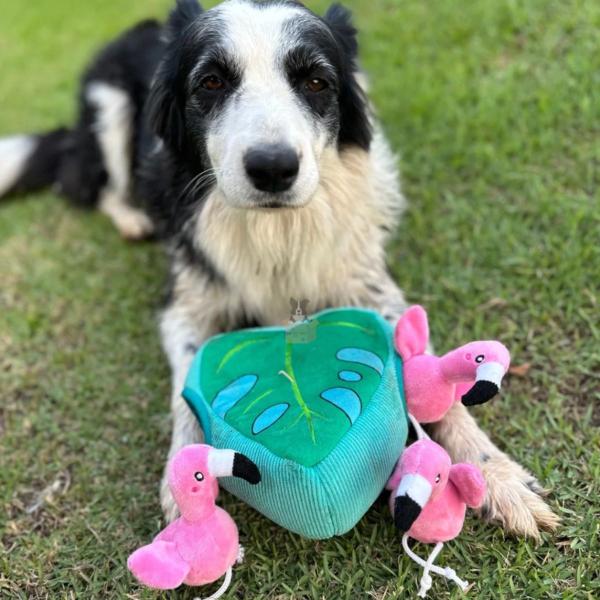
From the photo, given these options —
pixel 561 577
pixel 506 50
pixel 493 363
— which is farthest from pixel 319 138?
pixel 506 50

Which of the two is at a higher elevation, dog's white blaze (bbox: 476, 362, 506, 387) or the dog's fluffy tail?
dog's white blaze (bbox: 476, 362, 506, 387)

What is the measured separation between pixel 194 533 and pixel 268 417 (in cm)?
44

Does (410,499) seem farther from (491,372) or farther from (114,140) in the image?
(114,140)

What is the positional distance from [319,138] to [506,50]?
3.06 metres

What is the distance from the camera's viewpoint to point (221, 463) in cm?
205

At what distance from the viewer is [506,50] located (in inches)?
199

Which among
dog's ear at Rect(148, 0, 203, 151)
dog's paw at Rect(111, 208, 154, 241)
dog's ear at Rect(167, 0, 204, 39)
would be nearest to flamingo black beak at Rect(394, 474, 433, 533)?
dog's ear at Rect(148, 0, 203, 151)

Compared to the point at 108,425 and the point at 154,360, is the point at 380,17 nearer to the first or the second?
the point at 154,360

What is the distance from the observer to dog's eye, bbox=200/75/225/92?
2.71 m

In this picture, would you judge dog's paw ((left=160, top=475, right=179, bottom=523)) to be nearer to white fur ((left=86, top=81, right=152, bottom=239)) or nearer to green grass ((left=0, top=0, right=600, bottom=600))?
green grass ((left=0, top=0, right=600, bottom=600))

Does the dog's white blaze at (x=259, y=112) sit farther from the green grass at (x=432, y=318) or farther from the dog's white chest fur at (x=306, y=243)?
the green grass at (x=432, y=318)

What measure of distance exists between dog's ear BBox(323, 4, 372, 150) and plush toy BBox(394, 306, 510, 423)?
1.01 m

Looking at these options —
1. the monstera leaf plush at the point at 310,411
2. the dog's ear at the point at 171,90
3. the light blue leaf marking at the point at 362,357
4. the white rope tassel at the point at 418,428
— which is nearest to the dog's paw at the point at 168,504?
the monstera leaf plush at the point at 310,411

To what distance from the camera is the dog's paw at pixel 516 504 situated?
2.24 m
